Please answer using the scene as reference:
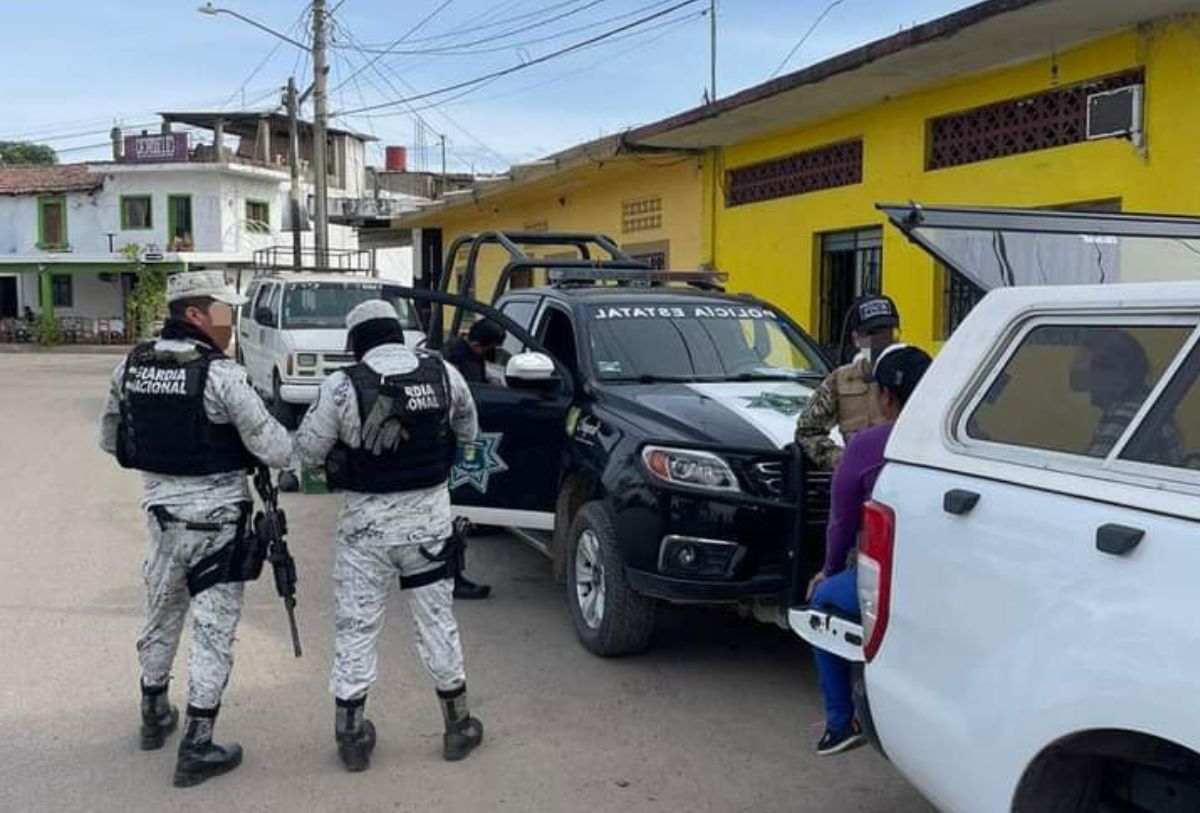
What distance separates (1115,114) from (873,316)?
14.9 feet

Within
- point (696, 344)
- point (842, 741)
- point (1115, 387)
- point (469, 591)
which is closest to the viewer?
point (1115, 387)

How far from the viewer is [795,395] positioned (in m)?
5.82

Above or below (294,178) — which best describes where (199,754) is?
→ below

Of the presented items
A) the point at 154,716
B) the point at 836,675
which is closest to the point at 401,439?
the point at 154,716

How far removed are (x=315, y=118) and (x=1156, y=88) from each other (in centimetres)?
2073

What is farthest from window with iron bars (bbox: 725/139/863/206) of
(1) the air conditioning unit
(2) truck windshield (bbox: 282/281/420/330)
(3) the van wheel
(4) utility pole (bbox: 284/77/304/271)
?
(4) utility pole (bbox: 284/77/304/271)

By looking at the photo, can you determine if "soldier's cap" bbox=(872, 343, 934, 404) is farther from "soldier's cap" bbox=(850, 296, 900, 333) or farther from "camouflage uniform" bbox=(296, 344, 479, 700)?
"camouflage uniform" bbox=(296, 344, 479, 700)

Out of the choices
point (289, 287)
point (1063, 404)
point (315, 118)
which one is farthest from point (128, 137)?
point (1063, 404)

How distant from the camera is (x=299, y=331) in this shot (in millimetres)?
14352

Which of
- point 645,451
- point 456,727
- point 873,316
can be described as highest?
point 873,316

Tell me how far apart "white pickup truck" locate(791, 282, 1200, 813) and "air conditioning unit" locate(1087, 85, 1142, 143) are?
239 inches

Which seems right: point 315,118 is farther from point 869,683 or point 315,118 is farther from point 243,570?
point 869,683

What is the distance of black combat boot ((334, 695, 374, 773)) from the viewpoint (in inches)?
167

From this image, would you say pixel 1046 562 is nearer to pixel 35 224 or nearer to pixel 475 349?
pixel 475 349
